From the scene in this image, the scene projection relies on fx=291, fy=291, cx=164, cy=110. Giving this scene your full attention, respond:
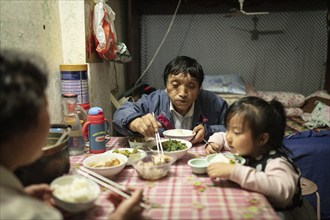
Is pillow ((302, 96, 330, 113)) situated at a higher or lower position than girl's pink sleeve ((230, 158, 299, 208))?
lower

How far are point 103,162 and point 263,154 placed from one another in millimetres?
724

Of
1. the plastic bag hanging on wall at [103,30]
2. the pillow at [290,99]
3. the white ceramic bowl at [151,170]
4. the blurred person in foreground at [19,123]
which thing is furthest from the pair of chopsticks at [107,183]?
the pillow at [290,99]

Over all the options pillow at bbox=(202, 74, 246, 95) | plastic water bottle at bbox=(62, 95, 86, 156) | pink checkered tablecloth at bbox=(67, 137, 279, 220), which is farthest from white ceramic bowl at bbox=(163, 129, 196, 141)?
pillow at bbox=(202, 74, 246, 95)

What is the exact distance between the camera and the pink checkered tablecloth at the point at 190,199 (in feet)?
3.15

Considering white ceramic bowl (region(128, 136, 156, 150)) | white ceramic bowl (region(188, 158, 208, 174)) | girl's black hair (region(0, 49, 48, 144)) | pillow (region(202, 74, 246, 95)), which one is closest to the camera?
girl's black hair (region(0, 49, 48, 144))

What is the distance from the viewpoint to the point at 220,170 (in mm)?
1168

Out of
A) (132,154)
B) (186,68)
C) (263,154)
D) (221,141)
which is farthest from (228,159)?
(186,68)

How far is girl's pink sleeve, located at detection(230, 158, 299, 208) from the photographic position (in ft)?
3.64

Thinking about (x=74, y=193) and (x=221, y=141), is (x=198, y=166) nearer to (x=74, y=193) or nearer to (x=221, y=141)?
(x=221, y=141)

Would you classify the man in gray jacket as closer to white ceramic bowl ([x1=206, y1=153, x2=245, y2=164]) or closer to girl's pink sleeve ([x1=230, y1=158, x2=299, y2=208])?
white ceramic bowl ([x1=206, y1=153, x2=245, y2=164])

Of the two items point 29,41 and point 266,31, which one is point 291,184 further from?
point 266,31

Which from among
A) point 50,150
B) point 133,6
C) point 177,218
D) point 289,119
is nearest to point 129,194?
point 177,218

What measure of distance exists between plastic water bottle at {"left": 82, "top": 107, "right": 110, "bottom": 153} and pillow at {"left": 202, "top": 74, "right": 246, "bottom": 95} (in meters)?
2.81

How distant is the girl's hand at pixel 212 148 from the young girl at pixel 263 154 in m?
0.20
